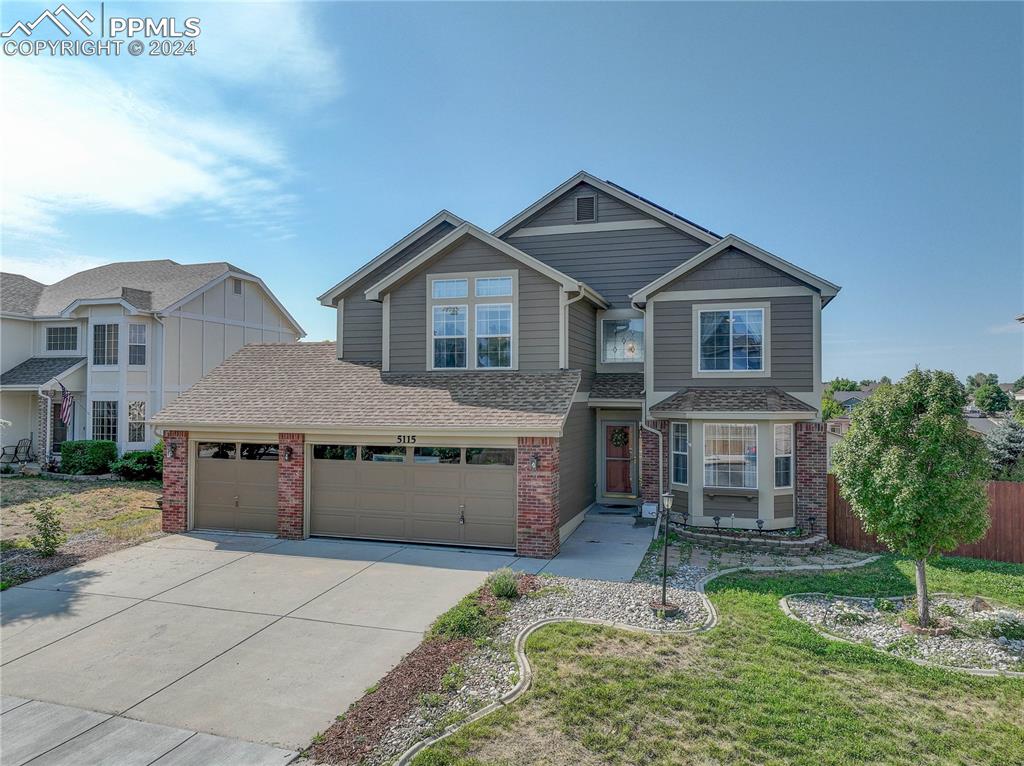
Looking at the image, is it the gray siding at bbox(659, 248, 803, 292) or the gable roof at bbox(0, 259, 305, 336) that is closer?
the gray siding at bbox(659, 248, 803, 292)

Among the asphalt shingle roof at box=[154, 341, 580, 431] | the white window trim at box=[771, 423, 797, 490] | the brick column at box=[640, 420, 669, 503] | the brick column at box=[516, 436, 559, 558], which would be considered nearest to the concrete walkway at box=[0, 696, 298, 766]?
the brick column at box=[516, 436, 559, 558]

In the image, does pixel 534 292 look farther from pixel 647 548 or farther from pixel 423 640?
pixel 423 640

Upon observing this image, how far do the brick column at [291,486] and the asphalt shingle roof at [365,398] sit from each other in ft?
1.55

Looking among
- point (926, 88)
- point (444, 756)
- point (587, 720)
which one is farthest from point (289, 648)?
point (926, 88)

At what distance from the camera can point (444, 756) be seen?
4754mm

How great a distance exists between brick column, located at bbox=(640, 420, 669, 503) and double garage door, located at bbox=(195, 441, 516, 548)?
176 inches

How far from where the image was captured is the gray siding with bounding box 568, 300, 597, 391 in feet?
44.5

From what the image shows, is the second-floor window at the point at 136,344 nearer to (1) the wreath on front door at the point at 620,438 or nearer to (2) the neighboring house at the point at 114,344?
(2) the neighboring house at the point at 114,344

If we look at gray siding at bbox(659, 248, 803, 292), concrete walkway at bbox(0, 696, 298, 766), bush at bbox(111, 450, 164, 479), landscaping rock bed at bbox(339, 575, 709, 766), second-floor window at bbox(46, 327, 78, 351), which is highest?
gray siding at bbox(659, 248, 803, 292)

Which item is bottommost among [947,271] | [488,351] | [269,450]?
[269,450]

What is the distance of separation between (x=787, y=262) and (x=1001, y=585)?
739 centimetres

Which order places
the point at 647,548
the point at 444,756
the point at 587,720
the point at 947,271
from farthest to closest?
the point at 947,271
the point at 647,548
the point at 587,720
the point at 444,756

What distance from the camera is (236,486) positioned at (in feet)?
42.5

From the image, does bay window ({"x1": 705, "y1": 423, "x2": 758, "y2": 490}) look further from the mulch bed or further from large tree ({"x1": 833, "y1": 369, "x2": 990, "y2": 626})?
the mulch bed
